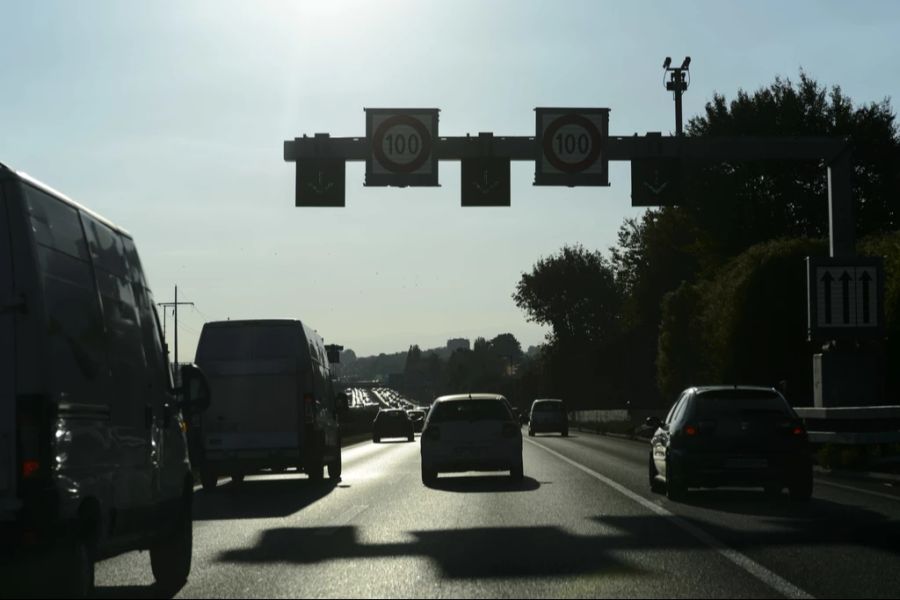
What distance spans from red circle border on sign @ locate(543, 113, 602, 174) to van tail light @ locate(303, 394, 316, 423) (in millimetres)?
7701

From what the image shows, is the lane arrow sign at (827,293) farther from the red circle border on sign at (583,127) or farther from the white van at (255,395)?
the white van at (255,395)

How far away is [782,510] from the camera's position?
16.9 meters

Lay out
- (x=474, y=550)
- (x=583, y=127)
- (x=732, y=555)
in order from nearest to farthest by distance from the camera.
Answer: (x=732, y=555)
(x=474, y=550)
(x=583, y=127)

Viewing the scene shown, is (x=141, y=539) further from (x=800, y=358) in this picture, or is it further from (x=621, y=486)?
(x=800, y=358)

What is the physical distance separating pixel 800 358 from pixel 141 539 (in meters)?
34.7

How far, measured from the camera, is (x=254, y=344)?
23.2 m

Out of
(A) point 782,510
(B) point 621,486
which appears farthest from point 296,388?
(A) point 782,510

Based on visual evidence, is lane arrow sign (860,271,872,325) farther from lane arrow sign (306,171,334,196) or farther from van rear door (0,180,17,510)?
van rear door (0,180,17,510)

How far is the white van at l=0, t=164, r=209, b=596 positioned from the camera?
7.38 m

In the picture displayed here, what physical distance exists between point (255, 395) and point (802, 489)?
9.39m

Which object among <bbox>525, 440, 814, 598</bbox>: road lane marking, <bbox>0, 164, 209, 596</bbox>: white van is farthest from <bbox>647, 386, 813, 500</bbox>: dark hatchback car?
<bbox>0, 164, 209, 596</bbox>: white van

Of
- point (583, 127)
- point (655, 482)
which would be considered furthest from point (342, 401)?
point (655, 482)

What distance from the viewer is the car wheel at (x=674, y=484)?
1828cm

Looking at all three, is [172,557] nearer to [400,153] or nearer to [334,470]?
[334,470]
